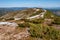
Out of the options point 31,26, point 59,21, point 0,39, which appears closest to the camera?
point 0,39

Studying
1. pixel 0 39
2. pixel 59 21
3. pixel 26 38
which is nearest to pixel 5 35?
pixel 0 39

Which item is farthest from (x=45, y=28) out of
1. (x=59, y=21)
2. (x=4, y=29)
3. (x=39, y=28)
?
(x=59, y=21)

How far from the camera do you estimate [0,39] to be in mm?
14258

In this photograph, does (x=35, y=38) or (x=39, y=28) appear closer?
(x=35, y=38)

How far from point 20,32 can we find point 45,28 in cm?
272

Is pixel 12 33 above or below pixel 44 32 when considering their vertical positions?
above

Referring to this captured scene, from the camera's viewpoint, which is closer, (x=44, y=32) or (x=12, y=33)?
(x=12, y=33)

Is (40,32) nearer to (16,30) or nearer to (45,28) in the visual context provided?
(45,28)

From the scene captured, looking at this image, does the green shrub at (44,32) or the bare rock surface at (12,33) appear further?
the green shrub at (44,32)

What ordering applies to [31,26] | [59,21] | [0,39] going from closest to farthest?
[0,39] < [31,26] < [59,21]

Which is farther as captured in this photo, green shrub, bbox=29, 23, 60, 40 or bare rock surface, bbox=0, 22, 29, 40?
green shrub, bbox=29, 23, 60, 40

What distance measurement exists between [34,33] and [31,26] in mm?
1203

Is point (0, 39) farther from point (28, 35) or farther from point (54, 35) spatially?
point (54, 35)

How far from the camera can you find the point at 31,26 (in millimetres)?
16281
